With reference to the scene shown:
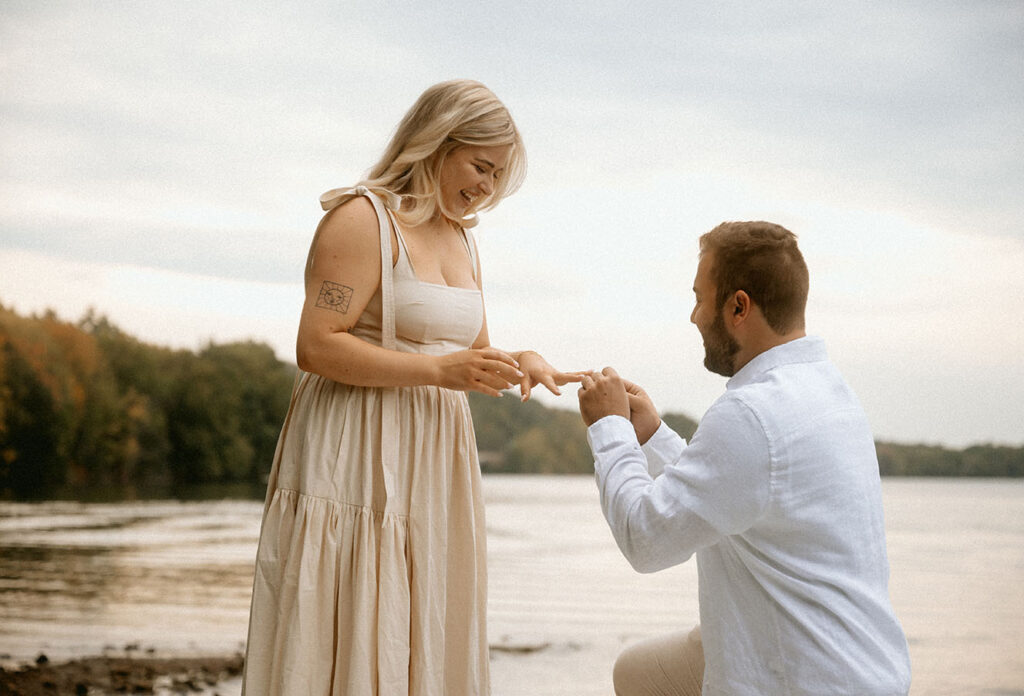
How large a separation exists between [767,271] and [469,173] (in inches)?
28.1

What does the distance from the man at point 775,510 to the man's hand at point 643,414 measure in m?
0.24

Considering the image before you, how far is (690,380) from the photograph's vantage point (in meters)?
6.77

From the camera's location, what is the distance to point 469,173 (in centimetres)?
193

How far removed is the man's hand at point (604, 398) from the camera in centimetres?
158

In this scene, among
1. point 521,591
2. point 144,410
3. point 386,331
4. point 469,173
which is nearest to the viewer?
point 386,331

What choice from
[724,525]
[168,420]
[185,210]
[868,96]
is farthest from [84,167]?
[724,525]

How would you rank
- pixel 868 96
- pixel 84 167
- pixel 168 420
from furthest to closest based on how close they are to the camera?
pixel 168 420, pixel 84 167, pixel 868 96

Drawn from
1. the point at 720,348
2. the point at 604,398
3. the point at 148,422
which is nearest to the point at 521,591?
the point at 604,398

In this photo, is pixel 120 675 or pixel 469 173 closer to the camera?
pixel 469 173

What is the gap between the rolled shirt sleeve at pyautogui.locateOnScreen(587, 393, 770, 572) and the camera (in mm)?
1322

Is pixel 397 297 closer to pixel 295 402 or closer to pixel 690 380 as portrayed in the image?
pixel 295 402

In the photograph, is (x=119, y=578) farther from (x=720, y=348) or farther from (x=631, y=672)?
(x=720, y=348)

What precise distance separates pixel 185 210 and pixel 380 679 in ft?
38.8

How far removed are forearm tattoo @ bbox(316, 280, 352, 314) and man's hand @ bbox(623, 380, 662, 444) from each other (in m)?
0.52
